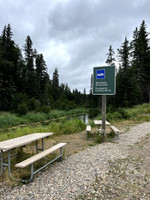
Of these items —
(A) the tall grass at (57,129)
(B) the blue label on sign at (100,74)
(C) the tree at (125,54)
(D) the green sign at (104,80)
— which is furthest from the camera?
(C) the tree at (125,54)

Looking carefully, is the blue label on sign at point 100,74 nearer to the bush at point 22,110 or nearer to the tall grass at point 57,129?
the tall grass at point 57,129

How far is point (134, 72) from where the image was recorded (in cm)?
2434

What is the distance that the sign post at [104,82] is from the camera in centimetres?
549

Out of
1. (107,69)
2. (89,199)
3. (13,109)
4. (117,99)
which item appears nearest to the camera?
(89,199)

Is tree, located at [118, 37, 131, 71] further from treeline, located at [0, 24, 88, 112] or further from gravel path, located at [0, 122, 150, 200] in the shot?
gravel path, located at [0, 122, 150, 200]

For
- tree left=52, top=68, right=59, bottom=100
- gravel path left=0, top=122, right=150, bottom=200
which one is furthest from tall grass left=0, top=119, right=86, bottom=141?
tree left=52, top=68, right=59, bottom=100

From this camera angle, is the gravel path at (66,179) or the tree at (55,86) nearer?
the gravel path at (66,179)

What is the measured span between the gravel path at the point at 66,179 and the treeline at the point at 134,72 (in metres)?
18.7

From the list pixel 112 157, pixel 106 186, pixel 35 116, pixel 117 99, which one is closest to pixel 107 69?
pixel 112 157

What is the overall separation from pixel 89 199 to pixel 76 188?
328 mm

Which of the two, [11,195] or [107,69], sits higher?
[107,69]

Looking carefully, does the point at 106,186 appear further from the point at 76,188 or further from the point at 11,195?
the point at 11,195

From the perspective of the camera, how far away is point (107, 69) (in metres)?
5.59

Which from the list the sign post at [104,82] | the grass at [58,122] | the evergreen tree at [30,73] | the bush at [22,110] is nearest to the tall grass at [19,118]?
the grass at [58,122]
